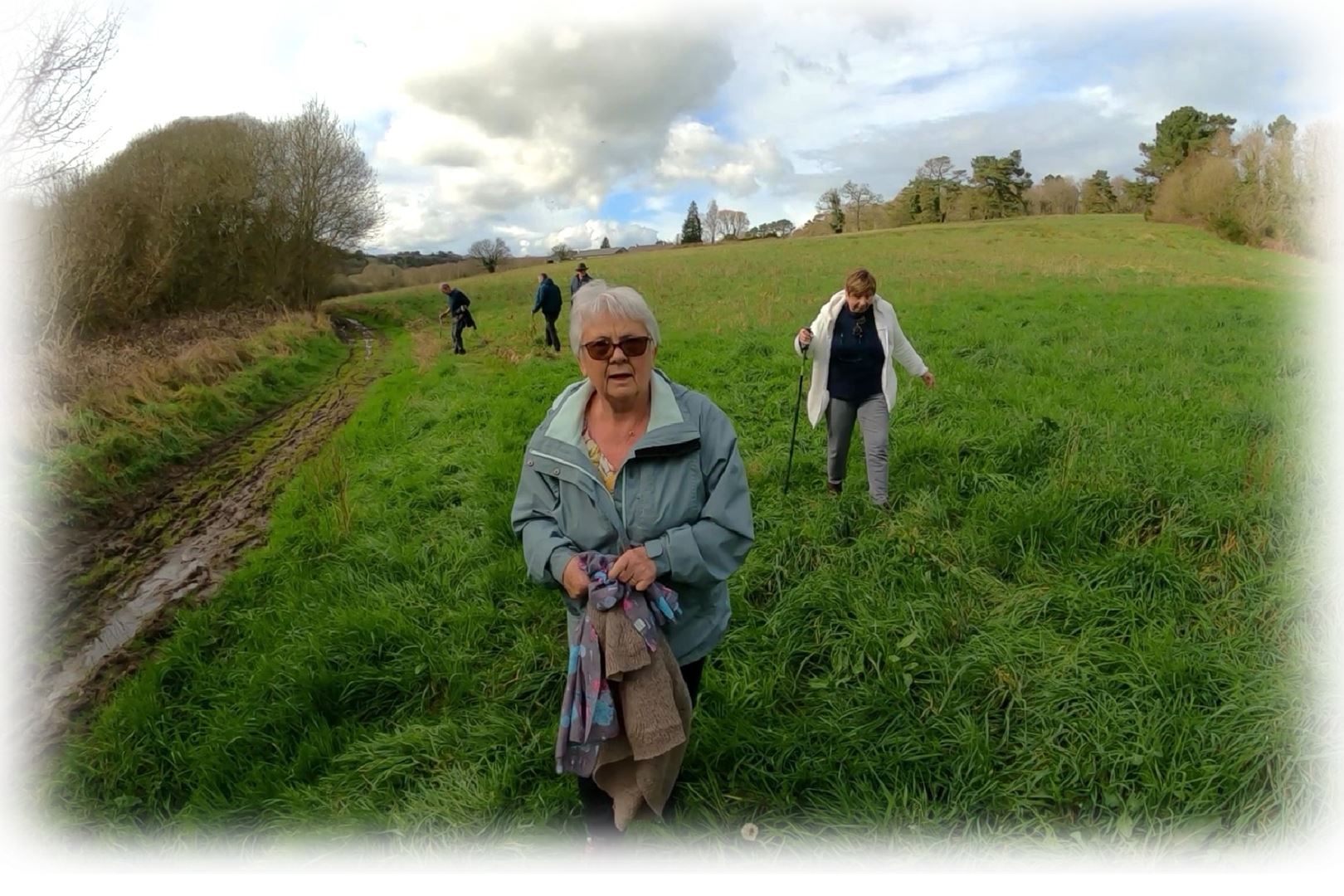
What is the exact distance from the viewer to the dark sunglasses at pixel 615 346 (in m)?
1.95

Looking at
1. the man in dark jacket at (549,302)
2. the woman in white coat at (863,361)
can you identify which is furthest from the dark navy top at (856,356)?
the man in dark jacket at (549,302)

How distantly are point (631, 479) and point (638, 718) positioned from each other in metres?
0.77

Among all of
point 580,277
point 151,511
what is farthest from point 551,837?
point 580,277

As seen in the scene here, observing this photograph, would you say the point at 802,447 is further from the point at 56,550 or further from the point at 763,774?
the point at 56,550

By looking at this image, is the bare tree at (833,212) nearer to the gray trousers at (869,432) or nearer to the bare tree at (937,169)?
the bare tree at (937,169)

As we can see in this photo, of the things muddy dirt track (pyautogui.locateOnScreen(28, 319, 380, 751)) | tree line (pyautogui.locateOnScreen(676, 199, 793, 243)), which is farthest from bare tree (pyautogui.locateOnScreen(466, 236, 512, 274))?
Result: muddy dirt track (pyautogui.locateOnScreen(28, 319, 380, 751))

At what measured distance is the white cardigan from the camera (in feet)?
15.0

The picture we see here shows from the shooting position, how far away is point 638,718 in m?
1.88

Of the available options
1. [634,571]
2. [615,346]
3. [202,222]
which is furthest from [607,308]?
[202,222]

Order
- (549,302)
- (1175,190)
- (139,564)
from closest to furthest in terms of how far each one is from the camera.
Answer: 1. (139,564)
2. (549,302)
3. (1175,190)

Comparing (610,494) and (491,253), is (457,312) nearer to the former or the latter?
(610,494)

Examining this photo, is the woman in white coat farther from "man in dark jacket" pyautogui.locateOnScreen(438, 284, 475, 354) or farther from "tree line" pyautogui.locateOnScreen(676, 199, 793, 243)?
"tree line" pyautogui.locateOnScreen(676, 199, 793, 243)

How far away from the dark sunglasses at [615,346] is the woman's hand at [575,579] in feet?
2.19

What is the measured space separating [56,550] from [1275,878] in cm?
843
